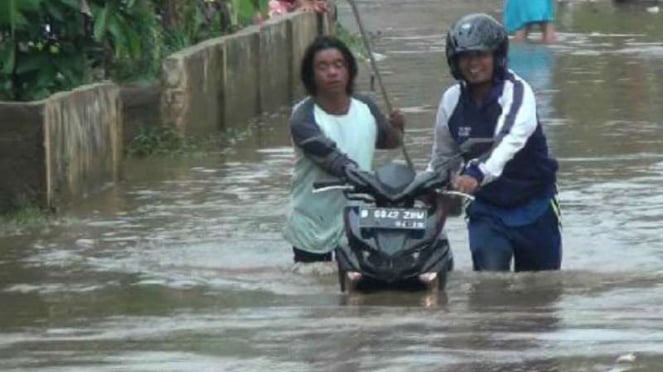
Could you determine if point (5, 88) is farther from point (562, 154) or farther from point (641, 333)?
point (641, 333)

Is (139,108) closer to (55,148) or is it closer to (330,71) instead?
(55,148)

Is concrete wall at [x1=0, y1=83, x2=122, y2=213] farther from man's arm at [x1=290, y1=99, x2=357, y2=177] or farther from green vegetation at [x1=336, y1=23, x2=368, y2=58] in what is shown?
green vegetation at [x1=336, y1=23, x2=368, y2=58]

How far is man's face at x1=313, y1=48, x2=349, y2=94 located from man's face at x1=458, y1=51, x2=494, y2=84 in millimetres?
780

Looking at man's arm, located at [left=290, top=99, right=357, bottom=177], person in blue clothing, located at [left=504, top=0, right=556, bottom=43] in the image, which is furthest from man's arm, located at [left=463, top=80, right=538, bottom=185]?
person in blue clothing, located at [left=504, top=0, right=556, bottom=43]

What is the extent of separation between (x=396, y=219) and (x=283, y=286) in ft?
3.62

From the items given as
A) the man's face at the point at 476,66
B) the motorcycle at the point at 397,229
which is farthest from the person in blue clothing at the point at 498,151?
the motorcycle at the point at 397,229

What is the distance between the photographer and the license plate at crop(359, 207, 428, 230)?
9086mm

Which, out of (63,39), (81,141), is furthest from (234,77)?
(81,141)

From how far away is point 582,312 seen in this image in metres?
8.62

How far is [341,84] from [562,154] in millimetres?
5456

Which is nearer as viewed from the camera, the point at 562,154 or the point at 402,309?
the point at 402,309

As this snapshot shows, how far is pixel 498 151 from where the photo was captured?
940cm

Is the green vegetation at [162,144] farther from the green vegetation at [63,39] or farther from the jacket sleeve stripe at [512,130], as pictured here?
the jacket sleeve stripe at [512,130]

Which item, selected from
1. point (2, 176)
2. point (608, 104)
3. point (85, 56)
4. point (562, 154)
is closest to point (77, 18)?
point (85, 56)
